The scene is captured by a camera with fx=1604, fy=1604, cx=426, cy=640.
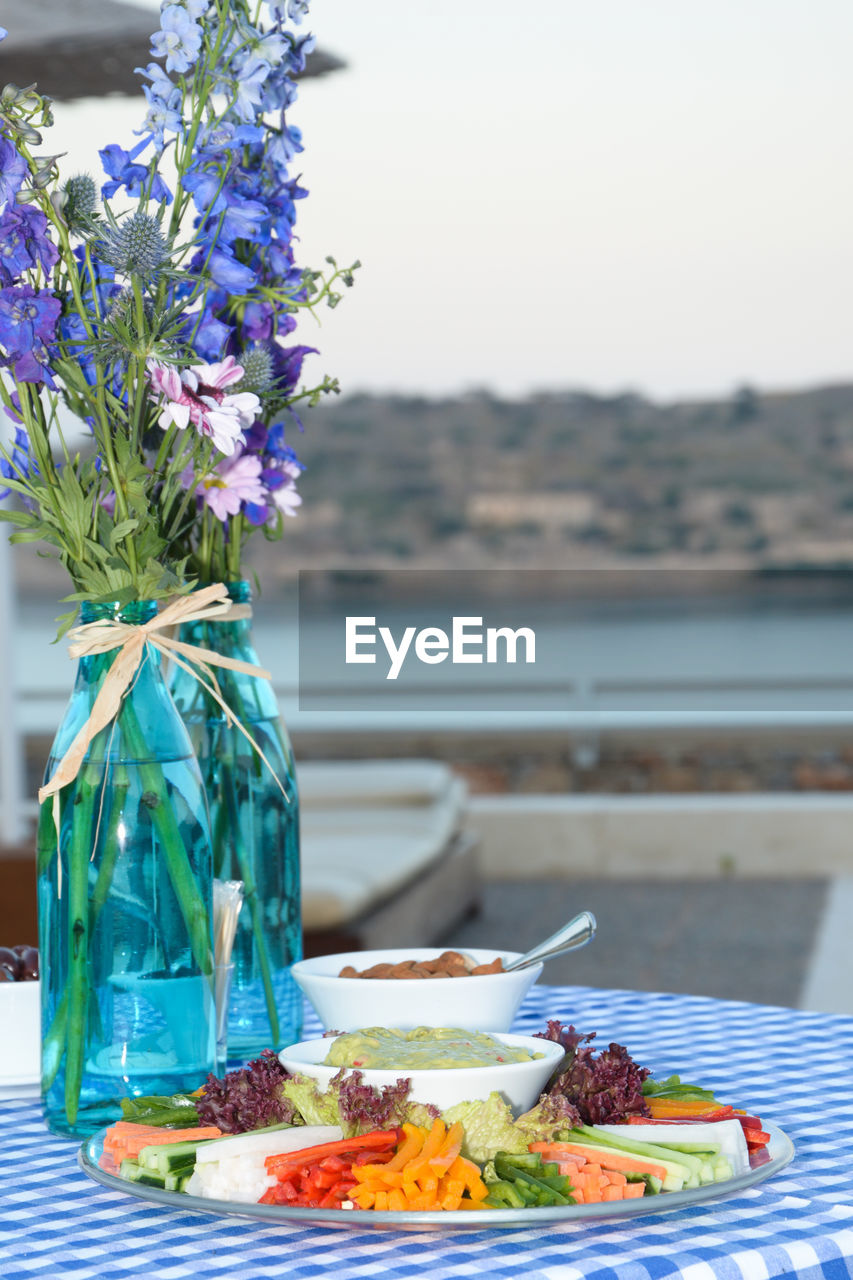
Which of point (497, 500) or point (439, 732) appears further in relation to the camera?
point (497, 500)

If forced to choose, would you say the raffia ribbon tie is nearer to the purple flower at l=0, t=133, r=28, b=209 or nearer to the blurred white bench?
the purple flower at l=0, t=133, r=28, b=209

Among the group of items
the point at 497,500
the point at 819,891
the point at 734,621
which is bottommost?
the point at 819,891

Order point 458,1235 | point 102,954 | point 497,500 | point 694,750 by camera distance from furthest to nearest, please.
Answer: point 497,500
point 694,750
point 102,954
point 458,1235

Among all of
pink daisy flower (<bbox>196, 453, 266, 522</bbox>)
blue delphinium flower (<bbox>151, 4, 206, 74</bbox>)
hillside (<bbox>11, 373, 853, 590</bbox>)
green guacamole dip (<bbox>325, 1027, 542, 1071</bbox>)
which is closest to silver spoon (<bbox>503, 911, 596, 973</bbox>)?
green guacamole dip (<bbox>325, 1027, 542, 1071</bbox>)

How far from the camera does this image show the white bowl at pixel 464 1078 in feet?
2.74

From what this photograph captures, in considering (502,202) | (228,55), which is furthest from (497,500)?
(228,55)

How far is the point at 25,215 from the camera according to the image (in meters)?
0.99

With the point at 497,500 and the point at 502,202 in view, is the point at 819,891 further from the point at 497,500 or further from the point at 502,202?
the point at 497,500

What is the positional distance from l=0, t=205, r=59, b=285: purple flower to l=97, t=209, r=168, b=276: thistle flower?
0.06 m

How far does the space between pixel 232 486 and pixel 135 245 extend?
0.21m

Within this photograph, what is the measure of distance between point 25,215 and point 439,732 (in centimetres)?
1053

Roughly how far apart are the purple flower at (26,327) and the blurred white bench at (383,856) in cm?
295

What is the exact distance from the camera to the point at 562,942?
43.0 inches

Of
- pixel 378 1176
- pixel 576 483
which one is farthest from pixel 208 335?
pixel 576 483
